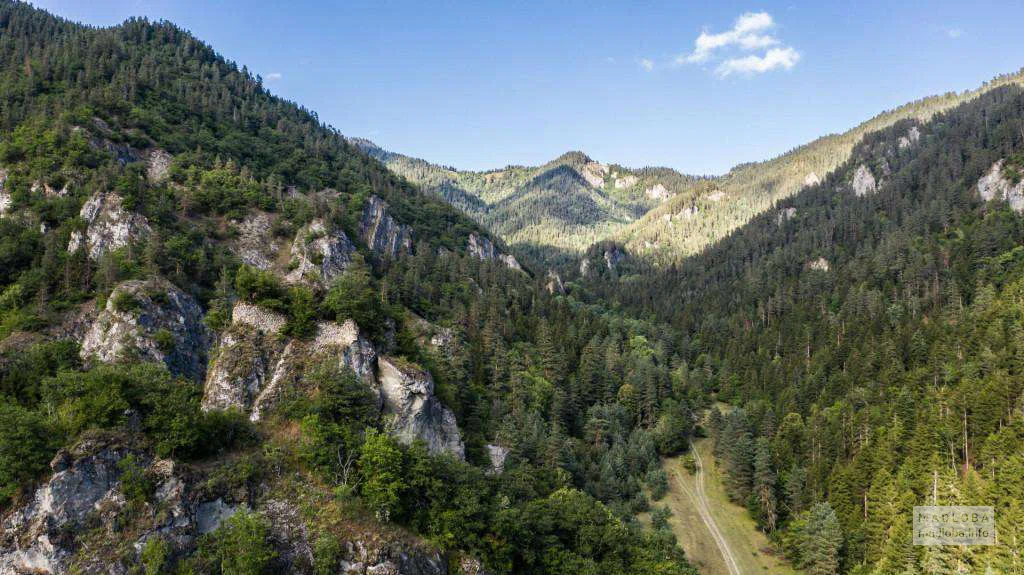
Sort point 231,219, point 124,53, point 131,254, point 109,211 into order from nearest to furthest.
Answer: point 131,254
point 109,211
point 231,219
point 124,53

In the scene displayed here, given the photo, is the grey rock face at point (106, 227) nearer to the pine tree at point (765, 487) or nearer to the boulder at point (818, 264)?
the pine tree at point (765, 487)

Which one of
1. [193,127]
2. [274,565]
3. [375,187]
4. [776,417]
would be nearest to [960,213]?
[776,417]

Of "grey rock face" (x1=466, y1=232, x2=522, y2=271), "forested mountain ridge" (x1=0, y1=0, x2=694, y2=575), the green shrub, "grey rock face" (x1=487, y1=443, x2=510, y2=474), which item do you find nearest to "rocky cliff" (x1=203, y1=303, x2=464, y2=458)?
"forested mountain ridge" (x1=0, y1=0, x2=694, y2=575)

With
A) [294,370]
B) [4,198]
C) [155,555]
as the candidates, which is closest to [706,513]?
[294,370]

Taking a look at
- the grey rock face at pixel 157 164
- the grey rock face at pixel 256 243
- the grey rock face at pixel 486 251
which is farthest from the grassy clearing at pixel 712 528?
the grey rock face at pixel 157 164

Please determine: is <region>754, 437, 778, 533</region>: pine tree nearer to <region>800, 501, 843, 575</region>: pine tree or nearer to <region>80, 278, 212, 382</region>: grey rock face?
<region>800, 501, 843, 575</region>: pine tree

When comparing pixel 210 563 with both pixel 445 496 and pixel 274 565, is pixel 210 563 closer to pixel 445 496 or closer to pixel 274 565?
pixel 274 565
